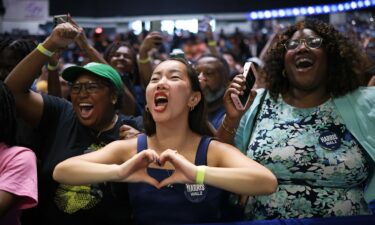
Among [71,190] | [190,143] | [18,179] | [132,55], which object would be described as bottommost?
[71,190]

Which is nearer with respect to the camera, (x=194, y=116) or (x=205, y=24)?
(x=194, y=116)

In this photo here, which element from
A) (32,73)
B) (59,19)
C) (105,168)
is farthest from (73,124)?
(105,168)

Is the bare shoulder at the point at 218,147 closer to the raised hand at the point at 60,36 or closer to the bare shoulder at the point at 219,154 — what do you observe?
the bare shoulder at the point at 219,154

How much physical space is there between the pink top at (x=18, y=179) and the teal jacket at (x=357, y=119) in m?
1.02

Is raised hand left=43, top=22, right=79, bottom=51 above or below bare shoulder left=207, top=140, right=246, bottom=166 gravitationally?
above

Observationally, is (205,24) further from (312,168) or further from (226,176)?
(226,176)

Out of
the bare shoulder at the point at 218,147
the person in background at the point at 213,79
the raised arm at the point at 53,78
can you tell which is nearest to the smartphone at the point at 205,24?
the person in background at the point at 213,79

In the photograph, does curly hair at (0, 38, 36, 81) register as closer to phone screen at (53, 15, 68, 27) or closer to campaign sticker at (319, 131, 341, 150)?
phone screen at (53, 15, 68, 27)

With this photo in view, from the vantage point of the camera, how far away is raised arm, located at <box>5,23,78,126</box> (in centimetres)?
222

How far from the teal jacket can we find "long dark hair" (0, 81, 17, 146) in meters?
1.09

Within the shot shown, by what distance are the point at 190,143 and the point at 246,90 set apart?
0.41 meters

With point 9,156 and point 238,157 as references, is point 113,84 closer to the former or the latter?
point 9,156

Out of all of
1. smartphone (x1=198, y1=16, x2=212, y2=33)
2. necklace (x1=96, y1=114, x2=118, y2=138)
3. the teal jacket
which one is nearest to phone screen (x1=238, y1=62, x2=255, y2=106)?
the teal jacket

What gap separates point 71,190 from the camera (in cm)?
213
